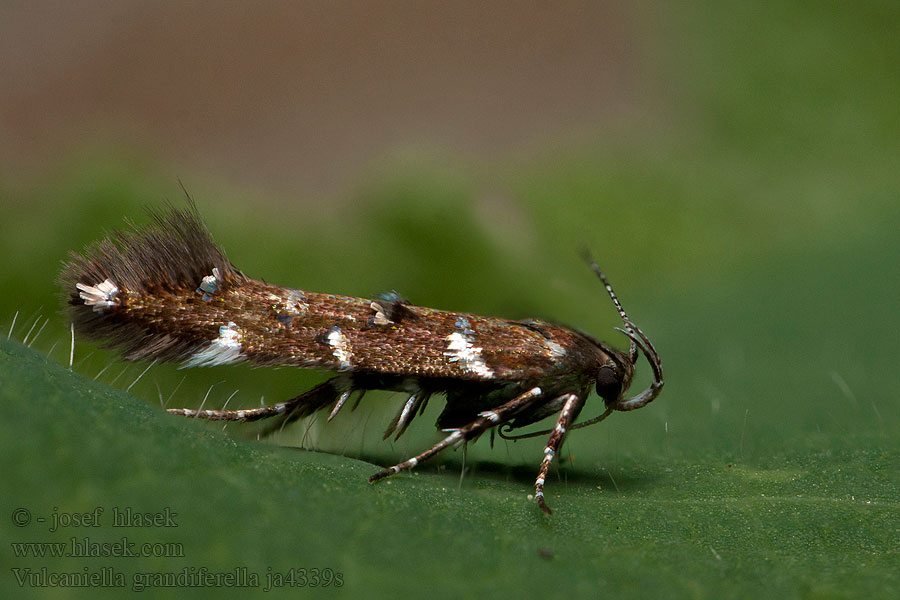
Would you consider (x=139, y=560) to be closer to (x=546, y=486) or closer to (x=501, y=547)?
(x=501, y=547)

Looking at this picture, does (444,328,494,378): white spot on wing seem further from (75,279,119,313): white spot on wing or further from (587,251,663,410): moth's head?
(75,279,119,313): white spot on wing

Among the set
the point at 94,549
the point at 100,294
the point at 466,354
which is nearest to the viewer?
the point at 94,549

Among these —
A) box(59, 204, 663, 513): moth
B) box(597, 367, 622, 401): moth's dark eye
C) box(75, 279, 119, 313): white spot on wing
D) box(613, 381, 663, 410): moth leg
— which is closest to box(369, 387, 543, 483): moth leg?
box(59, 204, 663, 513): moth

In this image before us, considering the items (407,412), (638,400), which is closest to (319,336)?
(407,412)

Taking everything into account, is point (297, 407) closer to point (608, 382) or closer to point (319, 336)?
point (319, 336)

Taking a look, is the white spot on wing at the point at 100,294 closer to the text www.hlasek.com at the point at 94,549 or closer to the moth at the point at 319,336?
the moth at the point at 319,336

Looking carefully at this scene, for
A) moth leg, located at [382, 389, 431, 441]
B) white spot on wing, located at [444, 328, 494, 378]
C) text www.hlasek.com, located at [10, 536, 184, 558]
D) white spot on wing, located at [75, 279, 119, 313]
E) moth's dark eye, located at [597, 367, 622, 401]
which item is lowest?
moth leg, located at [382, 389, 431, 441]
